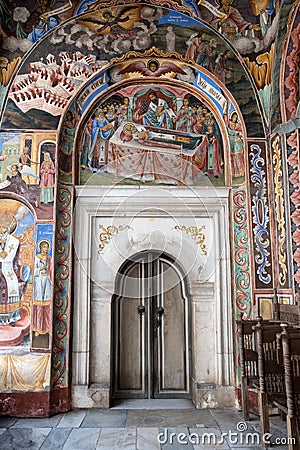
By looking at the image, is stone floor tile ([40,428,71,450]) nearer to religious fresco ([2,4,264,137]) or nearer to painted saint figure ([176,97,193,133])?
religious fresco ([2,4,264,137])

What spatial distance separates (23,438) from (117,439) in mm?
983

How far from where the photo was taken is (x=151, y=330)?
6.16 metres

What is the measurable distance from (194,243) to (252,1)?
3.32 m

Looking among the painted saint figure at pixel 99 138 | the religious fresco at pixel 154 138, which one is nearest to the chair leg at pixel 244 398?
the religious fresco at pixel 154 138

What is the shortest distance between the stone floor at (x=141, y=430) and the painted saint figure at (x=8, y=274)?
1.25 metres

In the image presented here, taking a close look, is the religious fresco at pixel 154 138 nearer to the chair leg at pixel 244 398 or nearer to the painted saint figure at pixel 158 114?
the painted saint figure at pixel 158 114

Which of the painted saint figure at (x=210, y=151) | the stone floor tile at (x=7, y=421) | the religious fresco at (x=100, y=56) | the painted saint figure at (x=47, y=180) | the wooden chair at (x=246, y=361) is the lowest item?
the stone floor tile at (x=7, y=421)

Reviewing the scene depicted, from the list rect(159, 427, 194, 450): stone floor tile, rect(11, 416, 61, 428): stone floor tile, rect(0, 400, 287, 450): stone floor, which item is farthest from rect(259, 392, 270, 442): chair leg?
rect(11, 416, 61, 428): stone floor tile

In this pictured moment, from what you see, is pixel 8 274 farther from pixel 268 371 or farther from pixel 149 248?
pixel 268 371

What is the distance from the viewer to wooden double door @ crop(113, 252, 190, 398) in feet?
19.9

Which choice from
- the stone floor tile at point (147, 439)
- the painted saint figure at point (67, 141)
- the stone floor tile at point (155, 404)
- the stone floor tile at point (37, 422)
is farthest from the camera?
the painted saint figure at point (67, 141)

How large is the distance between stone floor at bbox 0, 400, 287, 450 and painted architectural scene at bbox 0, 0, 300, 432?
0.35 meters

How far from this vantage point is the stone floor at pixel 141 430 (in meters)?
4.34
